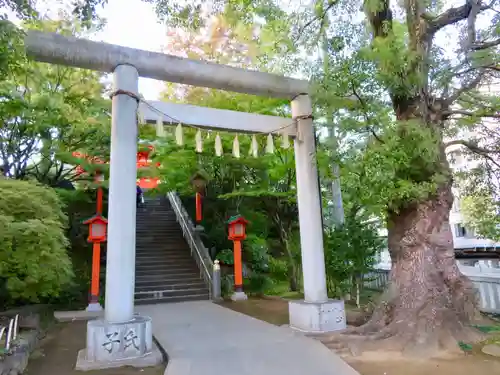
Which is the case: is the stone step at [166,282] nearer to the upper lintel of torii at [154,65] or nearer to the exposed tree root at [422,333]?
the exposed tree root at [422,333]

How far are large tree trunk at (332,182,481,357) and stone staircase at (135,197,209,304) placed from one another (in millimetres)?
7168

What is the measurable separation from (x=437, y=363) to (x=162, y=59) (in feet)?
21.7

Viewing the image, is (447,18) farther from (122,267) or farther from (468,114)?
(122,267)

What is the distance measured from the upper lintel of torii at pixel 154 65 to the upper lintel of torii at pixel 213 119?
0.54 metres

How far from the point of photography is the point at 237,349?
5941 mm

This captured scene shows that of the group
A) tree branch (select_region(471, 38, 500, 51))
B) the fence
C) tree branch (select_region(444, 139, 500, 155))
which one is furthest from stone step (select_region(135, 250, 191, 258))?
tree branch (select_region(471, 38, 500, 51))

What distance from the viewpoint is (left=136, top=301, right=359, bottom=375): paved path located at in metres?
4.93

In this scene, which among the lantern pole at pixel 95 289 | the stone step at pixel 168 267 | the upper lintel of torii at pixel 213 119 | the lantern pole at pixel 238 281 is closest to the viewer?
the upper lintel of torii at pixel 213 119

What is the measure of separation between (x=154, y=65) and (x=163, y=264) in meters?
9.07

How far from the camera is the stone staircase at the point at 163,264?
12.1 metres

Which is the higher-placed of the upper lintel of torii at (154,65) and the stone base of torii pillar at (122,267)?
the upper lintel of torii at (154,65)

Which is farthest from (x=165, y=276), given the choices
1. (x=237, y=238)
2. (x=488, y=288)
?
(x=488, y=288)

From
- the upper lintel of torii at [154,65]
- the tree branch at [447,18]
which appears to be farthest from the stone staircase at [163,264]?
the tree branch at [447,18]

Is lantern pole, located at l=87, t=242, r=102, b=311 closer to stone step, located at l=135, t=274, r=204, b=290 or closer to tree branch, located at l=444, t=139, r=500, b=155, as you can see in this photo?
stone step, located at l=135, t=274, r=204, b=290
